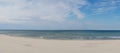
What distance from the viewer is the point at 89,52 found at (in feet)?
38.0

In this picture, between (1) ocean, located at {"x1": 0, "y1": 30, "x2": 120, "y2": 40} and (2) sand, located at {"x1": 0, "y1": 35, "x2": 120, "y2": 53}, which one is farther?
(1) ocean, located at {"x1": 0, "y1": 30, "x2": 120, "y2": 40}

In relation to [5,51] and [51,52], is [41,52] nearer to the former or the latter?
[51,52]

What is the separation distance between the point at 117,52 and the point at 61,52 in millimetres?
2383

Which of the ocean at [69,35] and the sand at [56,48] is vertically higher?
the ocean at [69,35]

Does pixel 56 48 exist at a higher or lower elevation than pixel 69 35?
lower

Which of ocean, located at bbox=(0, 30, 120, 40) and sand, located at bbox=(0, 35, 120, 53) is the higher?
ocean, located at bbox=(0, 30, 120, 40)

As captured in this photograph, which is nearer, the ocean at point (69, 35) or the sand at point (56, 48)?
the sand at point (56, 48)

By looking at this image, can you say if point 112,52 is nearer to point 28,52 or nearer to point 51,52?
point 51,52

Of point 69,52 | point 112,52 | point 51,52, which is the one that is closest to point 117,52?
point 112,52

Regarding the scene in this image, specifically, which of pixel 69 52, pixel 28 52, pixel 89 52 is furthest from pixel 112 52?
pixel 28 52

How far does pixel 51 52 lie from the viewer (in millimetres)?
11297

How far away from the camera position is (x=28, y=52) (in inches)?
444

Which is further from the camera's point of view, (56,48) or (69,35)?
(69,35)

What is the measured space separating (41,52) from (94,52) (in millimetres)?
2232
